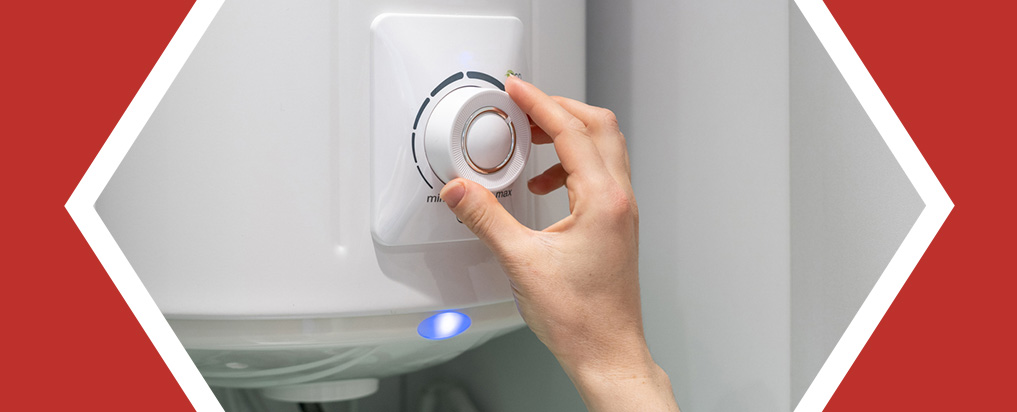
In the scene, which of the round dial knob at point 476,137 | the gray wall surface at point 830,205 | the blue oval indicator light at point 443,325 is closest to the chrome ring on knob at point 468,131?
the round dial knob at point 476,137

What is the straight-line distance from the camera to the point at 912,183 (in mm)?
534

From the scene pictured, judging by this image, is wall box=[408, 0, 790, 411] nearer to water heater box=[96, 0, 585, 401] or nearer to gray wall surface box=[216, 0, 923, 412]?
gray wall surface box=[216, 0, 923, 412]

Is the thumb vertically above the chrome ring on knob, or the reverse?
the chrome ring on knob

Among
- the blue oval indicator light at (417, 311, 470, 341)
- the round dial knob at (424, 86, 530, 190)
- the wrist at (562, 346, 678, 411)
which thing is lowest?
the wrist at (562, 346, 678, 411)

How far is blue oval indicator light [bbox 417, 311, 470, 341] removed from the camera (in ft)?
1.95

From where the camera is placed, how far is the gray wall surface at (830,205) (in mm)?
551

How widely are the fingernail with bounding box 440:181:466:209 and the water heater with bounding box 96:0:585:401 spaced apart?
18 millimetres

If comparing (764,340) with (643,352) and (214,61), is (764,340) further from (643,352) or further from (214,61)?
(214,61)

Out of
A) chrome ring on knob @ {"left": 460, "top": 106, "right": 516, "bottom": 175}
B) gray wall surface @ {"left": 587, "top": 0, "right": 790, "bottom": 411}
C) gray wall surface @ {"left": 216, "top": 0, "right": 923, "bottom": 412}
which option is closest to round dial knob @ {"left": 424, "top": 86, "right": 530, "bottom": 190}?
chrome ring on knob @ {"left": 460, "top": 106, "right": 516, "bottom": 175}

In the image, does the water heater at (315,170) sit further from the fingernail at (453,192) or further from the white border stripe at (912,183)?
the white border stripe at (912,183)

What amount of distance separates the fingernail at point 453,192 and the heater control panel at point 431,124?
2 cm

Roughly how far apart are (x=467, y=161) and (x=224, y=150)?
0.57ft

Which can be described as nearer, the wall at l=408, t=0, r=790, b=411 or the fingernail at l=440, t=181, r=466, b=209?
the fingernail at l=440, t=181, r=466, b=209

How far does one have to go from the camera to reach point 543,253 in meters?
0.53
